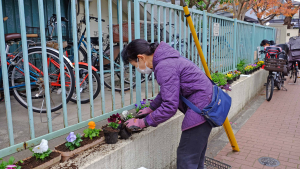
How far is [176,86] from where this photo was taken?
2.18 metres

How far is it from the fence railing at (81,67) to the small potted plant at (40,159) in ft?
0.65

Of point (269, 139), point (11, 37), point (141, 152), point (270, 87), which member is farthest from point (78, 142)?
point (270, 87)

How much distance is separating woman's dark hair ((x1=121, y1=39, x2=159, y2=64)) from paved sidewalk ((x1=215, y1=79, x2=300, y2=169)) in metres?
2.29

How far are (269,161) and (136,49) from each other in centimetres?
278

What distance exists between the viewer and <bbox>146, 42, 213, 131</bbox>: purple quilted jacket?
2.17 meters

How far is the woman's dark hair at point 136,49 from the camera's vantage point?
7.50 ft

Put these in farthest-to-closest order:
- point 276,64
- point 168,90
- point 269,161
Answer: point 276,64 < point 269,161 < point 168,90

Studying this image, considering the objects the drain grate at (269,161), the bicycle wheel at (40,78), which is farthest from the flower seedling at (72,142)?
the drain grate at (269,161)

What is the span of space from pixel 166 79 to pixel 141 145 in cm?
96

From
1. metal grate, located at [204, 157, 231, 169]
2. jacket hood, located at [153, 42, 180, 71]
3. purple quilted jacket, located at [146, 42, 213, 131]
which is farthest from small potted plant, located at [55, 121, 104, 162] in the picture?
metal grate, located at [204, 157, 231, 169]

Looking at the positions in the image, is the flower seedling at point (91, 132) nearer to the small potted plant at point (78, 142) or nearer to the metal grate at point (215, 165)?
the small potted plant at point (78, 142)

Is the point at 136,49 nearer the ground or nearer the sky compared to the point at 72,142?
nearer the sky

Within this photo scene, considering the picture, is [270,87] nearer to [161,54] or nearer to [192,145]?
[192,145]

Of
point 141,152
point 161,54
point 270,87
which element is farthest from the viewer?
point 270,87
